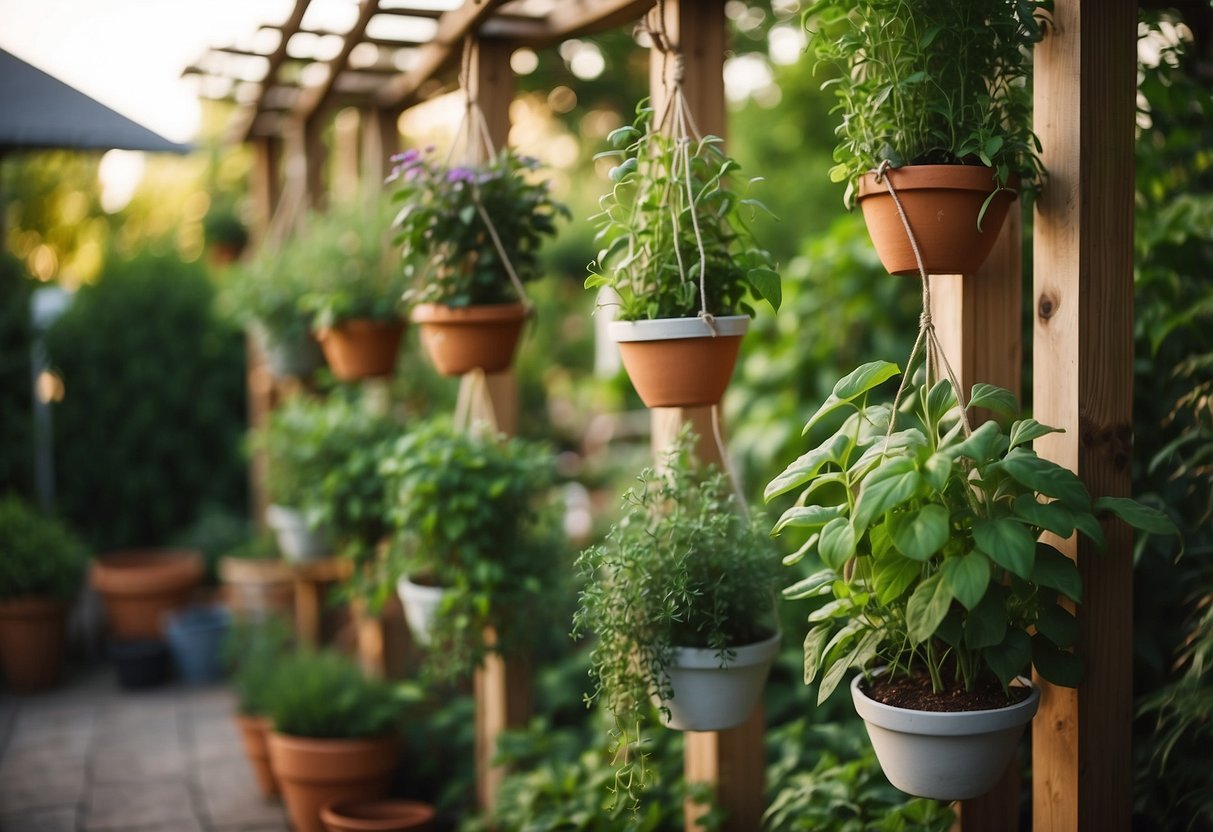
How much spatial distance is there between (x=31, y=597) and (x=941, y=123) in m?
4.52

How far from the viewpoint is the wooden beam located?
8.20ft

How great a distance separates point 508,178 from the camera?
245 centimetres

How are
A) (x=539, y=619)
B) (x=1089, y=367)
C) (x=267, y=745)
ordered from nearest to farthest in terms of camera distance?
1. (x=1089, y=367)
2. (x=539, y=619)
3. (x=267, y=745)

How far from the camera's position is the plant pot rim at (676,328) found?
1838 mm

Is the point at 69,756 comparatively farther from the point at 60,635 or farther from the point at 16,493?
the point at 16,493

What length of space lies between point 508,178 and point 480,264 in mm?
209

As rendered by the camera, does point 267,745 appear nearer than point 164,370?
Yes

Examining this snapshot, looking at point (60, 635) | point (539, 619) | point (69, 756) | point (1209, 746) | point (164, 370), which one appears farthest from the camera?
point (164, 370)

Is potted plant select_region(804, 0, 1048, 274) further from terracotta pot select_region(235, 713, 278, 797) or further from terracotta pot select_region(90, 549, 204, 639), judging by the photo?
terracotta pot select_region(90, 549, 204, 639)

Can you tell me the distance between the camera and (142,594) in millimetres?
5102

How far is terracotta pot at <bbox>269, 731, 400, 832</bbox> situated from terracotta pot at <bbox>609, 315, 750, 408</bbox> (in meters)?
1.63

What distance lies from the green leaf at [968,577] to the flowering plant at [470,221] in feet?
4.33

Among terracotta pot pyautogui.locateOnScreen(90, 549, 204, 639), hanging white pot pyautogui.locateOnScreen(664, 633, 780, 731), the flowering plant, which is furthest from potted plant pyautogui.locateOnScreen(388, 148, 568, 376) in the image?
terracotta pot pyautogui.locateOnScreen(90, 549, 204, 639)

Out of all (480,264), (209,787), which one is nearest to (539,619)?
(480,264)
